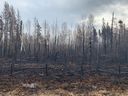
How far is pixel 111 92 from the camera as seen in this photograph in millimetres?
27312

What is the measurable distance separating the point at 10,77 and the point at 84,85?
10.3 metres

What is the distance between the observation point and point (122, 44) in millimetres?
106875

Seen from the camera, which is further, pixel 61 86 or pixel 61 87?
pixel 61 86

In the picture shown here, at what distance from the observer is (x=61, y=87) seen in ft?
97.5

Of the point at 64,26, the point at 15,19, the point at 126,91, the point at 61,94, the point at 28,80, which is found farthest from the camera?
the point at 64,26

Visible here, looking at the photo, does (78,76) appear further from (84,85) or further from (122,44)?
(122,44)

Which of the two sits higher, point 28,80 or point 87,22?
point 87,22

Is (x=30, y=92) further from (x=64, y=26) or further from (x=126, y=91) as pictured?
(x=64, y=26)

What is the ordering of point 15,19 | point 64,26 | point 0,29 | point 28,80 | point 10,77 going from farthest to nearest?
point 64,26 < point 15,19 < point 0,29 < point 10,77 < point 28,80

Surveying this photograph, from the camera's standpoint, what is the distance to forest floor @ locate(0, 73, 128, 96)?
2644 cm

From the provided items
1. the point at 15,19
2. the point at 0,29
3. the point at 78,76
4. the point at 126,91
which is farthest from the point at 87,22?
the point at 126,91

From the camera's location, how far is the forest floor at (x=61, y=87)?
26.4 m

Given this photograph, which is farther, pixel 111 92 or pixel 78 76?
pixel 78 76

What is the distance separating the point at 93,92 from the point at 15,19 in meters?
71.1
